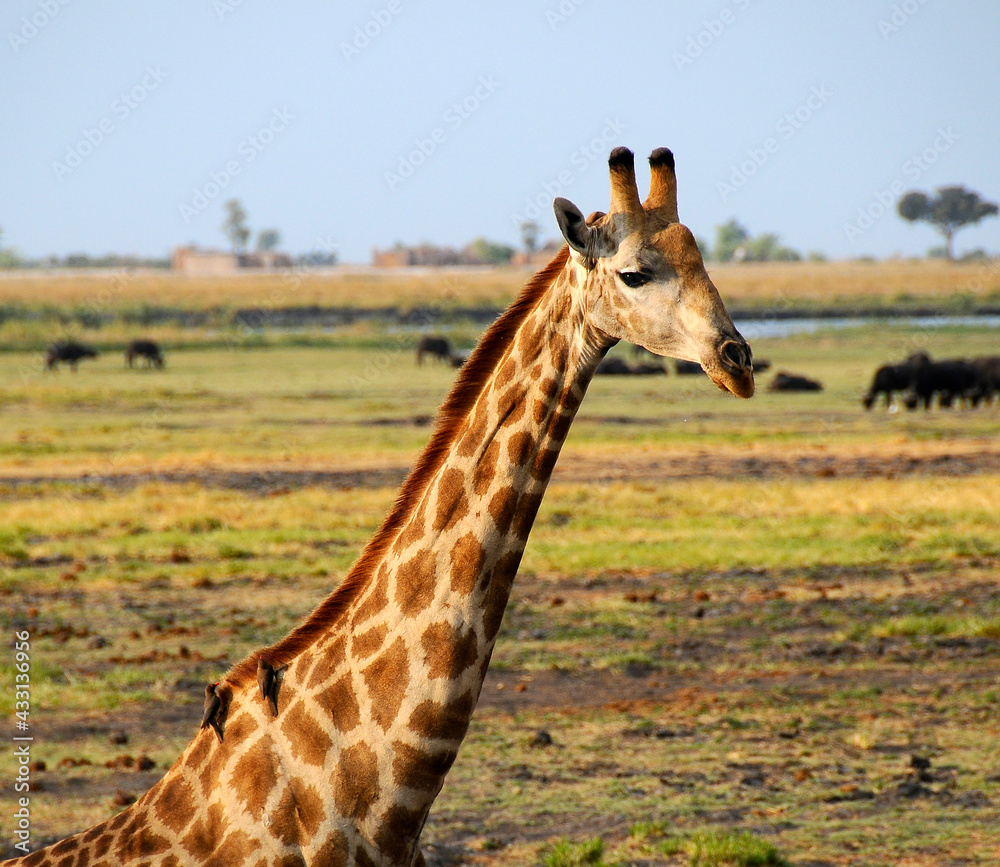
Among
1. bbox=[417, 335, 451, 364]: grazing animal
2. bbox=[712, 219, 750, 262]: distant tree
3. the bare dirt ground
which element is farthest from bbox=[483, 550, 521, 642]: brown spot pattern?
bbox=[712, 219, 750, 262]: distant tree

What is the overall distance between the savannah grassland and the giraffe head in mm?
3716

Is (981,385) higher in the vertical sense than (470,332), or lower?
lower

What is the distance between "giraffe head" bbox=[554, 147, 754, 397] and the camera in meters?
2.94

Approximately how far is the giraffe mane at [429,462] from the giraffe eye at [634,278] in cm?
33

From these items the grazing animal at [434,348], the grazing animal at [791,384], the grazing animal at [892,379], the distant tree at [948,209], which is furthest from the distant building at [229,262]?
the grazing animal at [892,379]

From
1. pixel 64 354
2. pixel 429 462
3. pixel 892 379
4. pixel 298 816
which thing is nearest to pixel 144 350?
pixel 64 354

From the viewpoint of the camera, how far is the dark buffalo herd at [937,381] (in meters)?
29.1

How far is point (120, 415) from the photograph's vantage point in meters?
28.7

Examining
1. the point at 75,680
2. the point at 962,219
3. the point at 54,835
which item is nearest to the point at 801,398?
the point at 75,680

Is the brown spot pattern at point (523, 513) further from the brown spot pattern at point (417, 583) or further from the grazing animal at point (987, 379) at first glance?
the grazing animal at point (987, 379)

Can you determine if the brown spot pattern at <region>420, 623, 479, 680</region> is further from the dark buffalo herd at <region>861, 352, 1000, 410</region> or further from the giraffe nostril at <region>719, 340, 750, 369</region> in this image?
the dark buffalo herd at <region>861, 352, 1000, 410</region>

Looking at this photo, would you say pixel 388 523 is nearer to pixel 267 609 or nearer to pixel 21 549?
pixel 267 609

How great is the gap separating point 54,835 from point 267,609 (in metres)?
4.75

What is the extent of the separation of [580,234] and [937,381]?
2865 centimetres
